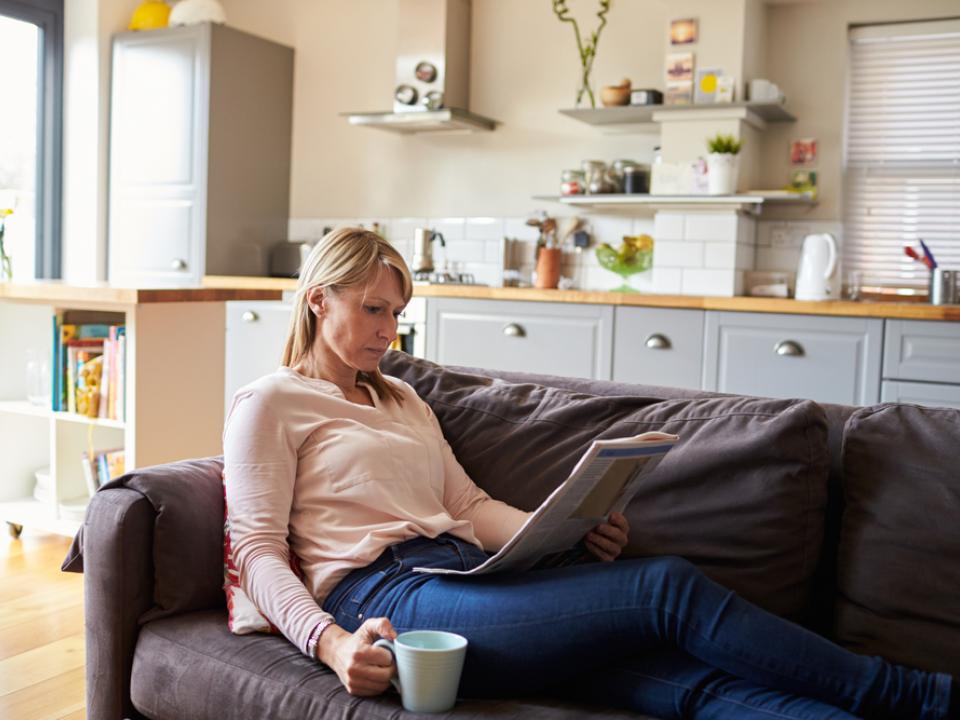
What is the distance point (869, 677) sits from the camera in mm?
1447

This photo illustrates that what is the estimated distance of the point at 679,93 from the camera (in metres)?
4.33

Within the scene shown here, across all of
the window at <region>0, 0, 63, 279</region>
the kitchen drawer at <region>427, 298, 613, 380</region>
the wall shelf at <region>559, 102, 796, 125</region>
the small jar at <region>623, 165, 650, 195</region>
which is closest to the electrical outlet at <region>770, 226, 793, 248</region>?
the wall shelf at <region>559, 102, 796, 125</region>

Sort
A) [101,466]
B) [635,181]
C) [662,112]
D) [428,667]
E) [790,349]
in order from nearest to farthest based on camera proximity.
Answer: [428,667] < [101,466] < [790,349] < [662,112] < [635,181]

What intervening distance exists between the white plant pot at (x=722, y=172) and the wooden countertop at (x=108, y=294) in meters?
1.86

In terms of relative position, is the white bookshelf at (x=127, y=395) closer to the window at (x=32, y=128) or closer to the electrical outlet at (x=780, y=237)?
the window at (x=32, y=128)

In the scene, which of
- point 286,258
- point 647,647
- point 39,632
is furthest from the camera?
point 286,258

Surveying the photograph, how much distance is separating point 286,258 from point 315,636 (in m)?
4.03

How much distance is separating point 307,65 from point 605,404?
4.11 m

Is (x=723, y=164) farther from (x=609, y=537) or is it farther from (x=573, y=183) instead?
(x=609, y=537)

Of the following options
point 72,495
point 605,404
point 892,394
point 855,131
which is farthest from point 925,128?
point 72,495

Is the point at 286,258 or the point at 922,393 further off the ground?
the point at 286,258

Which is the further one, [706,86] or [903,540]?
[706,86]

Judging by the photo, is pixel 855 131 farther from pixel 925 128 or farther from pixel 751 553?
pixel 751 553

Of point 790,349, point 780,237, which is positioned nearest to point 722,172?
point 780,237
